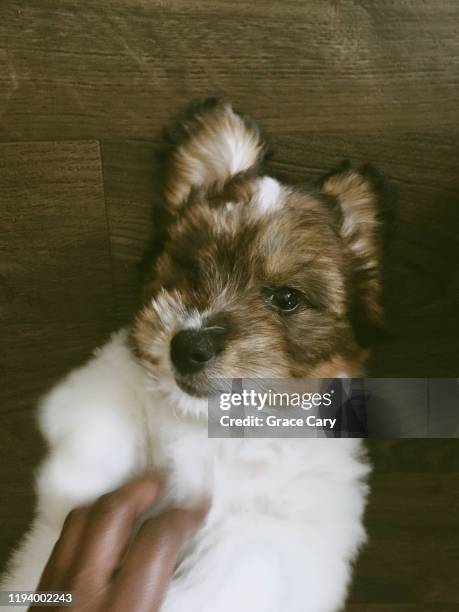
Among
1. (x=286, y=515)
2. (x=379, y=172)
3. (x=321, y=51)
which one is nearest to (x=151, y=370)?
(x=286, y=515)

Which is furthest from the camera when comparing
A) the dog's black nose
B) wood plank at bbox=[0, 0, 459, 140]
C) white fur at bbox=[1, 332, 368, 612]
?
wood plank at bbox=[0, 0, 459, 140]

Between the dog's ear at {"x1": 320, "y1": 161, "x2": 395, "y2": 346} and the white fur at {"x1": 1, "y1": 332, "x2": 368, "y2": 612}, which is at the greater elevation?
the dog's ear at {"x1": 320, "y1": 161, "x2": 395, "y2": 346}

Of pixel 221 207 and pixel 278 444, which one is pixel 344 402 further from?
pixel 221 207

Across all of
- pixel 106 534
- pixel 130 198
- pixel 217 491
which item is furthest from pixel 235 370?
pixel 130 198

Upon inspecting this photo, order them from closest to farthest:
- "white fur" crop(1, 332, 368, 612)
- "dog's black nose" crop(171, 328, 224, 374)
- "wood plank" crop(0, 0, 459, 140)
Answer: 1. "dog's black nose" crop(171, 328, 224, 374)
2. "white fur" crop(1, 332, 368, 612)
3. "wood plank" crop(0, 0, 459, 140)

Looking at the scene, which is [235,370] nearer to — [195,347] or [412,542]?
[195,347]

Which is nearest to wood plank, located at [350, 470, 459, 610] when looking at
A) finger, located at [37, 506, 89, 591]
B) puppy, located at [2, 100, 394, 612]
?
puppy, located at [2, 100, 394, 612]

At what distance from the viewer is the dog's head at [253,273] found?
0.97m

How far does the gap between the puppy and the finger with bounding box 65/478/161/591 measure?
41mm

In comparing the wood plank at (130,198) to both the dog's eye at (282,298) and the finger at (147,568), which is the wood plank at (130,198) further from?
the finger at (147,568)

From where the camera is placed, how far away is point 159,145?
122cm

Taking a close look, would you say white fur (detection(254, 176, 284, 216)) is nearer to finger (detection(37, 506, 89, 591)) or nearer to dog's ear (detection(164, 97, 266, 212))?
dog's ear (detection(164, 97, 266, 212))

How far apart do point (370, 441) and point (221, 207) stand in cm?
60

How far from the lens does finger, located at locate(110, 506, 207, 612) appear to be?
3.26ft
